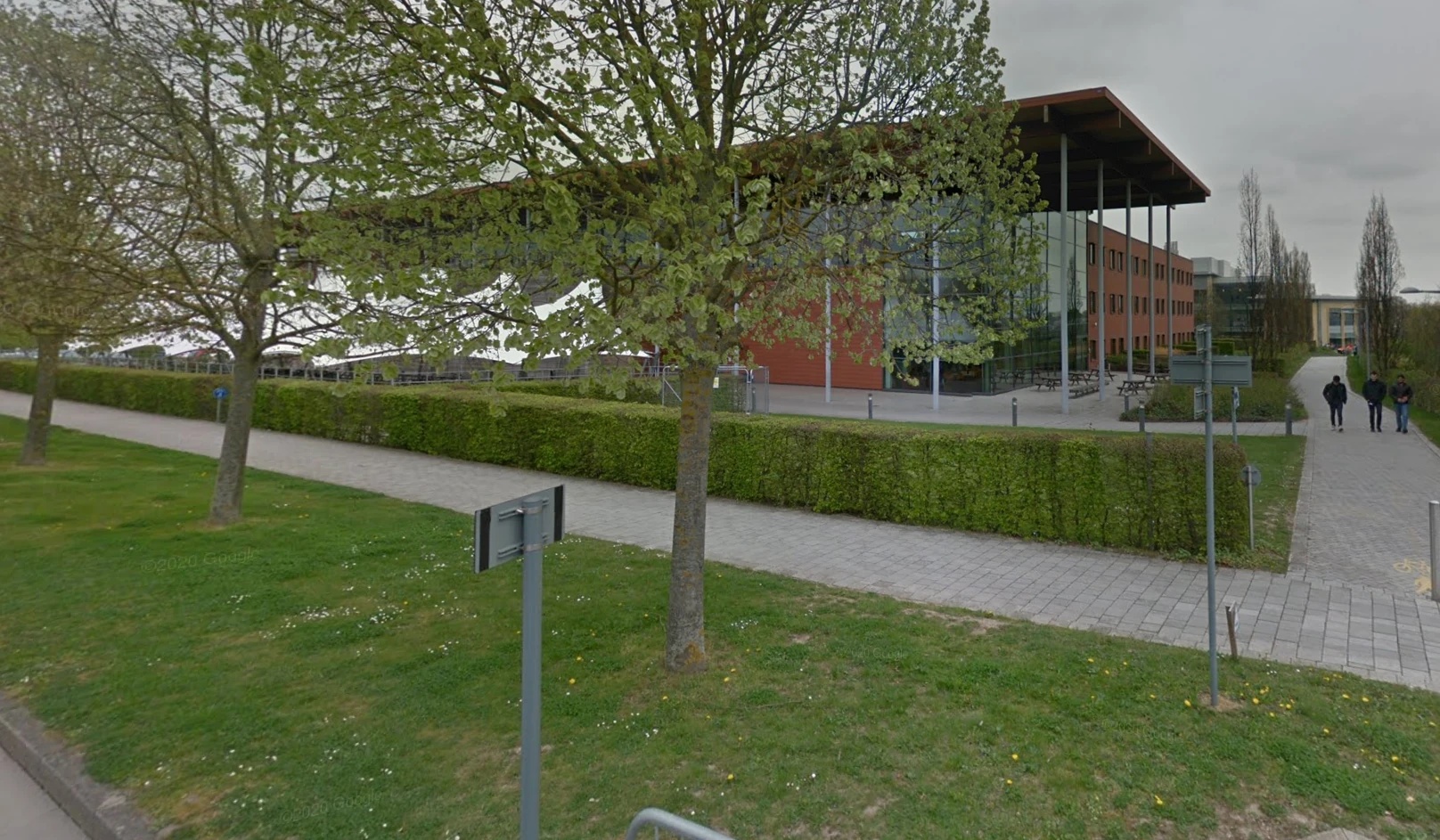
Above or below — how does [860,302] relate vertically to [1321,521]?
above

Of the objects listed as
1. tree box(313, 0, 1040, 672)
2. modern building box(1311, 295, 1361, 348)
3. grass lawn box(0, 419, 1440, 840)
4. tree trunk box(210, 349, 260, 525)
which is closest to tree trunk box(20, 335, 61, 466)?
tree trunk box(210, 349, 260, 525)

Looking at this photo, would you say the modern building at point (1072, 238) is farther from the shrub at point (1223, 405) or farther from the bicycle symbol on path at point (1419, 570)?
the bicycle symbol on path at point (1419, 570)

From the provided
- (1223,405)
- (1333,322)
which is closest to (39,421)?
(1223,405)

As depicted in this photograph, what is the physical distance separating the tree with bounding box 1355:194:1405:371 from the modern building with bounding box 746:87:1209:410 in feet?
25.4

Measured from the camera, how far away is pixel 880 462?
9.99 meters

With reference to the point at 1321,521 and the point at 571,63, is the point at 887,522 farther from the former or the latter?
the point at 571,63

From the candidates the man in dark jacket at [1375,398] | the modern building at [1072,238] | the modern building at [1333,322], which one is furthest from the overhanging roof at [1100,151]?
the modern building at [1333,322]

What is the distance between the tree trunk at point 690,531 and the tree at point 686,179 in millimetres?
14

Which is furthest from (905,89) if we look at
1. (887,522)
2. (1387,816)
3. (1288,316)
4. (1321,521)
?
(1288,316)

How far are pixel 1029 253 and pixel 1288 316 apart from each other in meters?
41.9

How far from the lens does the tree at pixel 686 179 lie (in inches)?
167

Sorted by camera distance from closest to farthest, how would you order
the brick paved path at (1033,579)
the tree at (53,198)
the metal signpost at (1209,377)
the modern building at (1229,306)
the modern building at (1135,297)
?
the metal signpost at (1209,377)
the brick paved path at (1033,579)
the tree at (53,198)
the modern building at (1135,297)
the modern building at (1229,306)

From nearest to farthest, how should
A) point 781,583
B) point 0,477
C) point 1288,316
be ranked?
1. point 781,583
2. point 0,477
3. point 1288,316

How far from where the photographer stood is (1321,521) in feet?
31.5
